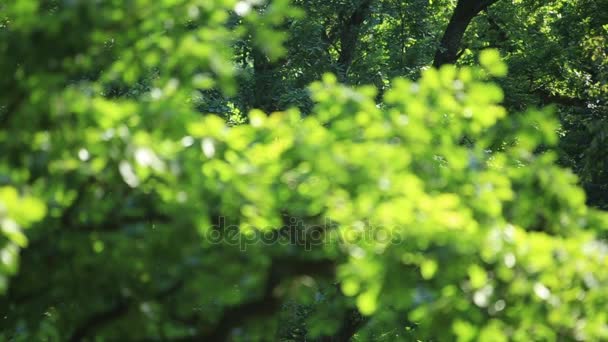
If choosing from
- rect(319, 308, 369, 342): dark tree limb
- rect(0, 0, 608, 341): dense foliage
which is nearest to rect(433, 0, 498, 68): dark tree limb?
rect(319, 308, 369, 342): dark tree limb

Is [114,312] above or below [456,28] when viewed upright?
above

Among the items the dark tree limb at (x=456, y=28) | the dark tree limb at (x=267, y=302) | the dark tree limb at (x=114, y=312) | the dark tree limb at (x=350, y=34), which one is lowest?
the dark tree limb at (x=350, y=34)

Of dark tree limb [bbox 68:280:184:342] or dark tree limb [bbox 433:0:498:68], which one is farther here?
dark tree limb [bbox 433:0:498:68]

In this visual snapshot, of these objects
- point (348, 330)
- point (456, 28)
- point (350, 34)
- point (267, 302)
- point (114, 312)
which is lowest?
point (348, 330)

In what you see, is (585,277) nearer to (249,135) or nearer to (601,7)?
(249,135)

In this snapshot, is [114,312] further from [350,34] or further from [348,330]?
[350,34]

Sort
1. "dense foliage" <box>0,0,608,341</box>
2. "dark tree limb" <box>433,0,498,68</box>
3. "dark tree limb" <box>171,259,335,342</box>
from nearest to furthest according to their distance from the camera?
"dense foliage" <box>0,0,608,341</box>
"dark tree limb" <box>171,259,335,342</box>
"dark tree limb" <box>433,0,498,68</box>

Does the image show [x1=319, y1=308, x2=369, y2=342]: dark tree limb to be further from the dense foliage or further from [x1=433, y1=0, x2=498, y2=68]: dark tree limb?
the dense foliage

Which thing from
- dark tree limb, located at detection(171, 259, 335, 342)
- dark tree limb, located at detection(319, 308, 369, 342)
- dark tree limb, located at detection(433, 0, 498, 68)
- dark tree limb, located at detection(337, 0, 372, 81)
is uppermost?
dark tree limb, located at detection(171, 259, 335, 342)

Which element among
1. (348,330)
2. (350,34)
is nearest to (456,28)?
(350,34)

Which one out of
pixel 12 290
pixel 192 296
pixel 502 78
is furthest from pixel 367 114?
pixel 502 78

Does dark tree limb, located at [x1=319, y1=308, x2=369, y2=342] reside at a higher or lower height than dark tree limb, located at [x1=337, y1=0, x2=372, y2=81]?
lower

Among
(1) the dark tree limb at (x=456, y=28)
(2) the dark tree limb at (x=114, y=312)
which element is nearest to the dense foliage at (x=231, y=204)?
(2) the dark tree limb at (x=114, y=312)

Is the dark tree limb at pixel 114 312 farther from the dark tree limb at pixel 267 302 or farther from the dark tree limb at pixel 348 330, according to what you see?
the dark tree limb at pixel 348 330
